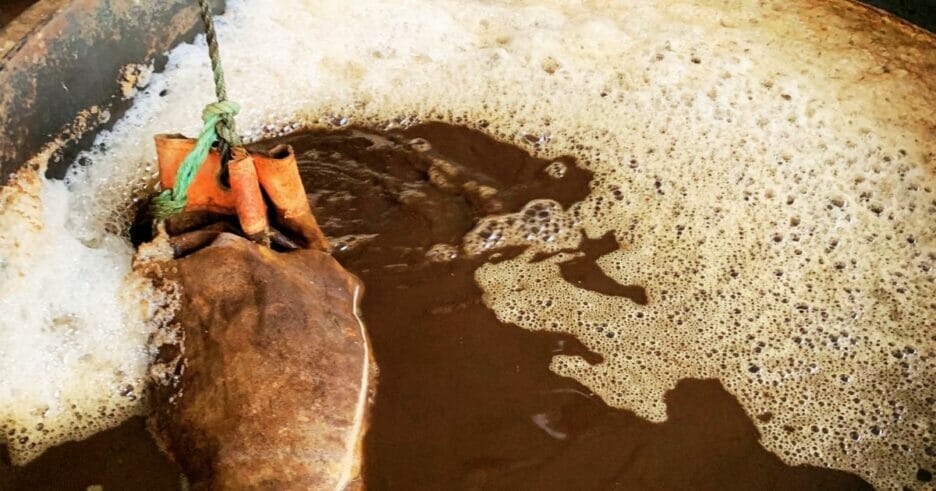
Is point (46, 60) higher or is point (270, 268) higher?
point (46, 60)

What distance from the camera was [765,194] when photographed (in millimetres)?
1810

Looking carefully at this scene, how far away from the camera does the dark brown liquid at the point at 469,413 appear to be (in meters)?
1.29

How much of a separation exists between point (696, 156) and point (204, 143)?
1114 millimetres

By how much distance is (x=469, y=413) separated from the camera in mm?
1370

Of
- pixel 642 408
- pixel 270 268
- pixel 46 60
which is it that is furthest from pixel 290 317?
pixel 46 60

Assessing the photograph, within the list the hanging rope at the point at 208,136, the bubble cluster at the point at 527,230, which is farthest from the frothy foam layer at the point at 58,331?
the bubble cluster at the point at 527,230

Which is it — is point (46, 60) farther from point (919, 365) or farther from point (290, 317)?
point (919, 365)

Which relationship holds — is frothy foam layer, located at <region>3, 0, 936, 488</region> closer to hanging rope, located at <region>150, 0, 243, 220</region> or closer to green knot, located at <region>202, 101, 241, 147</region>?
hanging rope, located at <region>150, 0, 243, 220</region>

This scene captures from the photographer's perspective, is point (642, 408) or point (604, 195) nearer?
point (642, 408)

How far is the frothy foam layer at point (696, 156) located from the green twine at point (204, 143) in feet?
1.22

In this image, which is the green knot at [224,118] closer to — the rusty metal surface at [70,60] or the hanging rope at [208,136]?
the hanging rope at [208,136]

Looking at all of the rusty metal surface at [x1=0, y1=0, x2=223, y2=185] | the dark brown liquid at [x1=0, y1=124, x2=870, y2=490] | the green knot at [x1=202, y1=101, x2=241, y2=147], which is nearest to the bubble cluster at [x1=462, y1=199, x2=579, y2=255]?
the dark brown liquid at [x1=0, y1=124, x2=870, y2=490]

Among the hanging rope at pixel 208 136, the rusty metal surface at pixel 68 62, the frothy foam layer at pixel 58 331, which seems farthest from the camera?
the rusty metal surface at pixel 68 62

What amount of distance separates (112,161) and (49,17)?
314 millimetres
